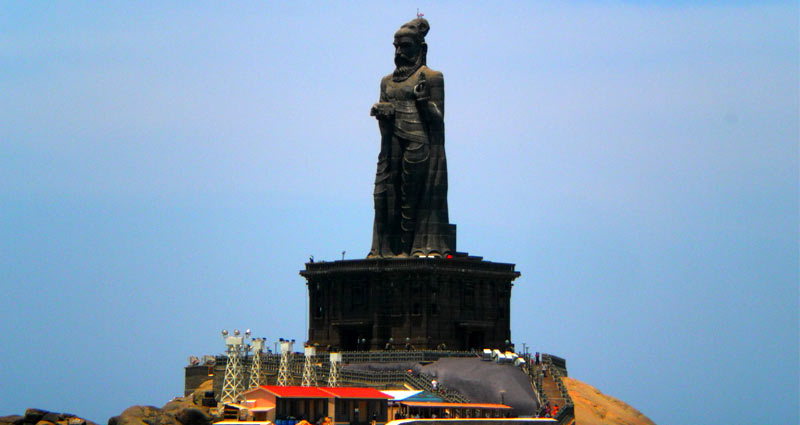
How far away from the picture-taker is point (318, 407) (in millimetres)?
99938

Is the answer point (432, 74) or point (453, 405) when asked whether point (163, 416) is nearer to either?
point (453, 405)

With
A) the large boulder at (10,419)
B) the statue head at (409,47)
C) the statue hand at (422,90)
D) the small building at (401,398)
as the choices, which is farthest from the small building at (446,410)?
the statue head at (409,47)

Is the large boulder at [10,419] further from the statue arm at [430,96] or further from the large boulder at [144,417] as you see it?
the statue arm at [430,96]

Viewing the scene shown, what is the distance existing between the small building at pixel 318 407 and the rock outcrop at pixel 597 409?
1614 centimetres

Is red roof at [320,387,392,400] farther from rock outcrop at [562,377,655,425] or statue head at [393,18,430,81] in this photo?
statue head at [393,18,430,81]

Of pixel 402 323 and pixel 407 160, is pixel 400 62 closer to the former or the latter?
pixel 407 160

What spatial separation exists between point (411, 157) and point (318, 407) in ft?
98.4

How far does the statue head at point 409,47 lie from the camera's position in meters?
126

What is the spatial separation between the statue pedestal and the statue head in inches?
508

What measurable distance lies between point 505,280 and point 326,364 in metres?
14.2

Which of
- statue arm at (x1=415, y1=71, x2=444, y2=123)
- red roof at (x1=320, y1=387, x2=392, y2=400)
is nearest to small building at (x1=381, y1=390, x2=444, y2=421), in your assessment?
red roof at (x1=320, y1=387, x2=392, y2=400)

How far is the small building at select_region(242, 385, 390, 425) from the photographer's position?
9975 cm

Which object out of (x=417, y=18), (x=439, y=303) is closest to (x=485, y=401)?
(x=439, y=303)

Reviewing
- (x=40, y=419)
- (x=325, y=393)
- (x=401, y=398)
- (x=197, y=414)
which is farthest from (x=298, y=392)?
(x=40, y=419)
